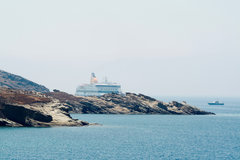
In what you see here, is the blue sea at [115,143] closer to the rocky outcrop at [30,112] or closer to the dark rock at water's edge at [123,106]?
the rocky outcrop at [30,112]

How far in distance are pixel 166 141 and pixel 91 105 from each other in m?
80.0

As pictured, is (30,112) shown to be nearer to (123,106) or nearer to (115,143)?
(115,143)

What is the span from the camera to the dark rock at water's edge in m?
159

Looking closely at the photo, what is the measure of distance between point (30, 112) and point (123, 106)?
238 feet

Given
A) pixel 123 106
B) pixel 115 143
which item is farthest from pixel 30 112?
pixel 123 106

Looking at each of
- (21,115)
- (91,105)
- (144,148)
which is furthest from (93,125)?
(91,105)

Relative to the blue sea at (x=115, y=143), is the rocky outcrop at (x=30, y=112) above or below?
above

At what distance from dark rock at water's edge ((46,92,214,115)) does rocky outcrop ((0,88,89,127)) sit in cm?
5552

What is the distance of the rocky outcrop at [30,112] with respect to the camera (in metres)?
93.4

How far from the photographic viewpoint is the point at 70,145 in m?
73.4

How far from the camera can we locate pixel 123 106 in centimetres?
16362

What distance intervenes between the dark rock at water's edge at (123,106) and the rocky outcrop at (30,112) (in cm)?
5552

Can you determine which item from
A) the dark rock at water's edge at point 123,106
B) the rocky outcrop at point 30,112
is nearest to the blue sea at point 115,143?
the rocky outcrop at point 30,112

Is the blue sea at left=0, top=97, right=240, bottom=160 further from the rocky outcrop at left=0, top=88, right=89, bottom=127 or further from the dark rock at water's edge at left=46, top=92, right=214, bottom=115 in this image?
the dark rock at water's edge at left=46, top=92, right=214, bottom=115
